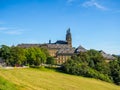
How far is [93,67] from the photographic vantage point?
121 metres

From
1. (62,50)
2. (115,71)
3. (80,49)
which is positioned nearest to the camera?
(115,71)

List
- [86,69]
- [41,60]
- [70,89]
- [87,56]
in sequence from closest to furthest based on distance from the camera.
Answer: [70,89]
[86,69]
[41,60]
[87,56]

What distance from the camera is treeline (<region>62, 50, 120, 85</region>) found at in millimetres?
108625

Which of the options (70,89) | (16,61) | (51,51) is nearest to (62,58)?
(51,51)

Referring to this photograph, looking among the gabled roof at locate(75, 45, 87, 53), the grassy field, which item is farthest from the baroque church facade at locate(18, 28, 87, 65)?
the grassy field

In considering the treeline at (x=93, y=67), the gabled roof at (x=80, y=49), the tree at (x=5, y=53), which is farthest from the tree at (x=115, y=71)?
the tree at (x=5, y=53)

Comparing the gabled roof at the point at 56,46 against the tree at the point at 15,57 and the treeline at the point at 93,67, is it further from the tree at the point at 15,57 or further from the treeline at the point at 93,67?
the tree at the point at 15,57

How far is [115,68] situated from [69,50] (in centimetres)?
5088

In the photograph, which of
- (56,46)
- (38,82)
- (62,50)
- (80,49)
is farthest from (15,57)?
(56,46)

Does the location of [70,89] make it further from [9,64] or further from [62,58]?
[62,58]

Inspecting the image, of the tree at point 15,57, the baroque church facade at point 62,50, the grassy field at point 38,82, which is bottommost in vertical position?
the grassy field at point 38,82

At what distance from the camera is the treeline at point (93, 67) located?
108625 mm

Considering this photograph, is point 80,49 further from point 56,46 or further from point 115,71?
point 115,71

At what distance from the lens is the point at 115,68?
122000mm
